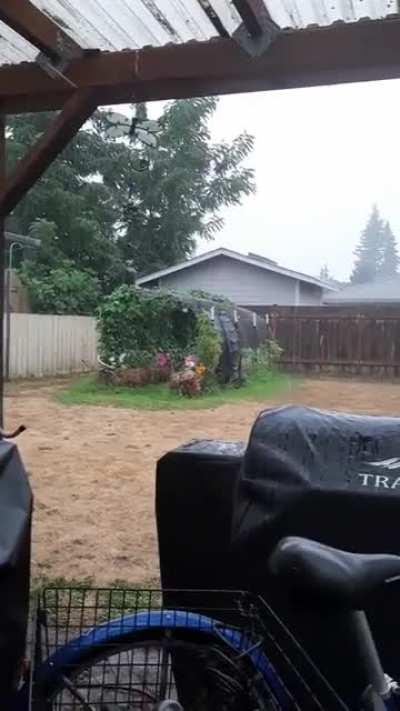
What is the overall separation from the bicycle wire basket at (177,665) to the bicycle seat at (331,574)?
315 millimetres

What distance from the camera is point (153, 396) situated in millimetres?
10328

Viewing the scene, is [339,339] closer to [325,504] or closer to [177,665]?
[325,504]

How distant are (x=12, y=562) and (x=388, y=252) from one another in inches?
2700

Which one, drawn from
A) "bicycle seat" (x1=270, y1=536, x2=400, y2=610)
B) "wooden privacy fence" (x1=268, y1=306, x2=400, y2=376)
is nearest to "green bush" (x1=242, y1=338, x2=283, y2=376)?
"wooden privacy fence" (x1=268, y1=306, x2=400, y2=376)

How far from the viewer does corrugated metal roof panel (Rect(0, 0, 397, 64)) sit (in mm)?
2416

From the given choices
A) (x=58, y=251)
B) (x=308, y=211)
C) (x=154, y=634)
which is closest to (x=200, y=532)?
(x=154, y=634)

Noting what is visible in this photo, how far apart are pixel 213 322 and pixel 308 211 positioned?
3779 cm

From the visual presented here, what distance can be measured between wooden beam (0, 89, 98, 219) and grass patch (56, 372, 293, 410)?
256 inches

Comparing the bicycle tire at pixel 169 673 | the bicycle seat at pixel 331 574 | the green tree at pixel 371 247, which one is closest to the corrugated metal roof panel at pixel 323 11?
the bicycle seat at pixel 331 574

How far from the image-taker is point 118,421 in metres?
8.05

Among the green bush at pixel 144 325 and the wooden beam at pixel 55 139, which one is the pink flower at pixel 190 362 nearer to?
the green bush at pixel 144 325

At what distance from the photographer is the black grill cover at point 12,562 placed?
1248mm

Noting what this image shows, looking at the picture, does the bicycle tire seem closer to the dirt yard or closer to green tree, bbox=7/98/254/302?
the dirt yard

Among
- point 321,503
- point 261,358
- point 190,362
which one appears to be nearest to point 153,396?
point 190,362
